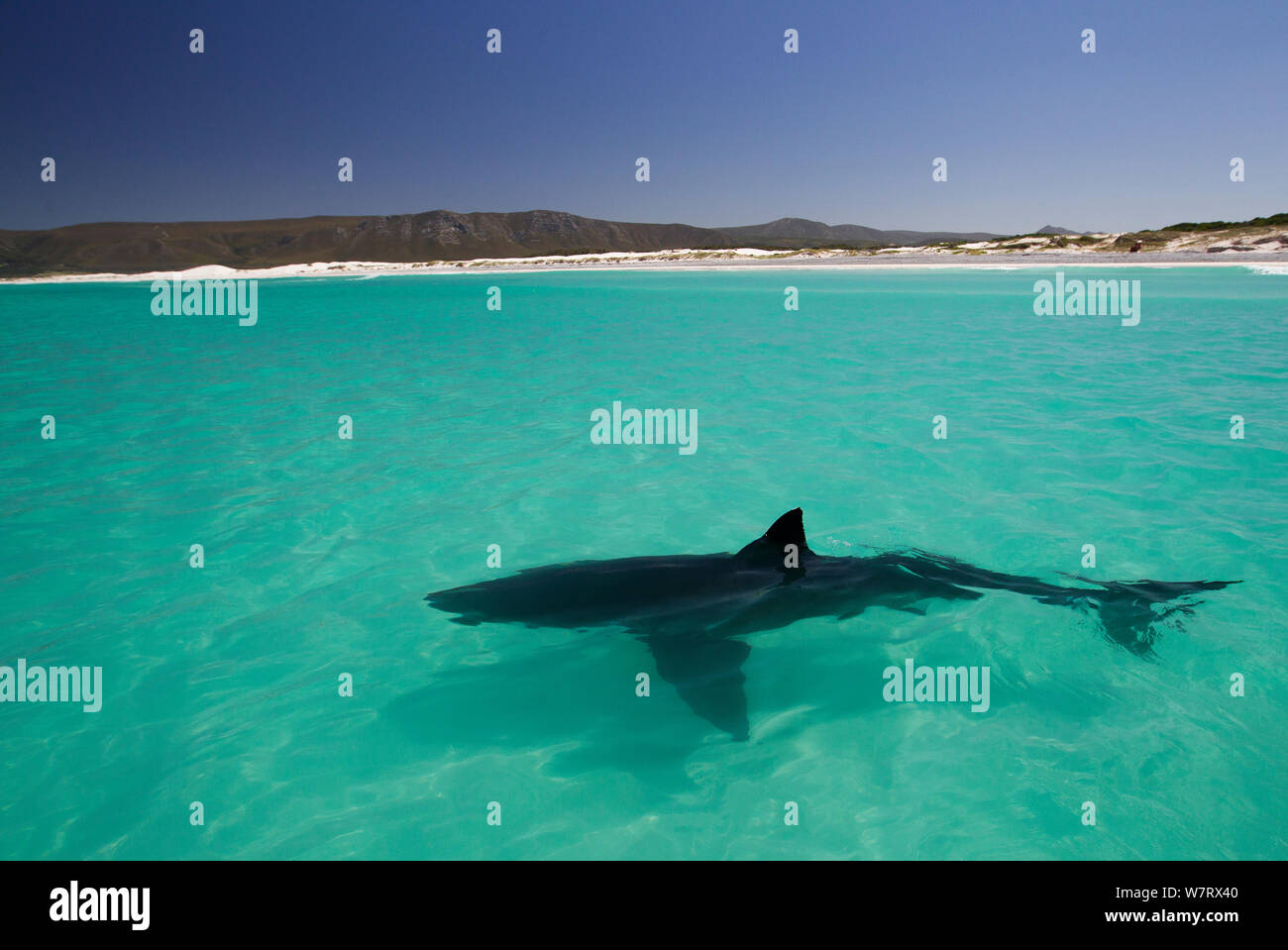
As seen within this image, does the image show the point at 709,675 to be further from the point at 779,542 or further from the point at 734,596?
the point at 779,542

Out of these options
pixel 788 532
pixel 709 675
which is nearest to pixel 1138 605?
pixel 788 532

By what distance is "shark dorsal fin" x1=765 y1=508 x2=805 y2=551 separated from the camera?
581 centimetres

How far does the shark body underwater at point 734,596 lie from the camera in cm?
534

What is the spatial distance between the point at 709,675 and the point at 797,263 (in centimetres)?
8156

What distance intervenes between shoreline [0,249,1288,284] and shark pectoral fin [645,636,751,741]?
2431 inches

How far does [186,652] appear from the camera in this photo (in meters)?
5.75

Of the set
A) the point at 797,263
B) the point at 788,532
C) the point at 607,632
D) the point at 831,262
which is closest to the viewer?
the point at 607,632

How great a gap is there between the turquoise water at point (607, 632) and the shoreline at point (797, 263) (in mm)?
52477

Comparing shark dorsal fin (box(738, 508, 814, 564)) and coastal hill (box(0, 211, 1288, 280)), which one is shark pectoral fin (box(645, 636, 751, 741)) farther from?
coastal hill (box(0, 211, 1288, 280))

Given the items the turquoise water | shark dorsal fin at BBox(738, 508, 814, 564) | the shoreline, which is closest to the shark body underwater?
shark dorsal fin at BBox(738, 508, 814, 564)

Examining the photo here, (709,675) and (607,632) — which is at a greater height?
(607,632)

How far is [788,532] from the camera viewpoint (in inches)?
231
